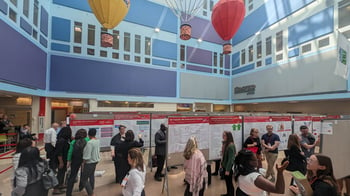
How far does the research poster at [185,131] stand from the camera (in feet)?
11.8

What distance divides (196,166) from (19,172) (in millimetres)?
2707

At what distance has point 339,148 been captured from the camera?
3.43 m

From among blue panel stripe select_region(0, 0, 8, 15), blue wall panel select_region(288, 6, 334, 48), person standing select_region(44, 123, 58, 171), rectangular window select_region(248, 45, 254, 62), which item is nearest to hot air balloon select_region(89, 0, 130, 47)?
blue panel stripe select_region(0, 0, 8, 15)

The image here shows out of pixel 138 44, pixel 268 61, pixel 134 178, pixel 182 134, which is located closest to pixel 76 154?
pixel 134 178

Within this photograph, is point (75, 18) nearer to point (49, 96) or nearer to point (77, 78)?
point (77, 78)

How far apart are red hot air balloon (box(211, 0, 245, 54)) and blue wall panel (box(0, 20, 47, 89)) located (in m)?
8.85

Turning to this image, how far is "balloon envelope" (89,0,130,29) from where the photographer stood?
6.20 metres

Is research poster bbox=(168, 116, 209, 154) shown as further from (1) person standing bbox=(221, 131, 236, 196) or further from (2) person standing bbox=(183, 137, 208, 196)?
(2) person standing bbox=(183, 137, 208, 196)

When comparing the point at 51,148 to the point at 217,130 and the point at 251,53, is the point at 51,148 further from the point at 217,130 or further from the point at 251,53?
the point at 251,53

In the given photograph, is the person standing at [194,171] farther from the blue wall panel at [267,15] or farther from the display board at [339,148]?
the blue wall panel at [267,15]

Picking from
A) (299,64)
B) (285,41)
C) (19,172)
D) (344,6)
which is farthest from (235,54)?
(19,172)

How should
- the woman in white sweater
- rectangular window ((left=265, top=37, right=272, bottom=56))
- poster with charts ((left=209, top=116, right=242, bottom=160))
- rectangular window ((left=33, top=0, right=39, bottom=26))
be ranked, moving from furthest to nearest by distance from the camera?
1. rectangular window ((left=265, top=37, right=272, bottom=56))
2. rectangular window ((left=33, top=0, right=39, bottom=26))
3. poster with charts ((left=209, top=116, right=242, bottom=160))
4. the woman in white sweater

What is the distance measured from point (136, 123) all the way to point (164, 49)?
948 centimetres

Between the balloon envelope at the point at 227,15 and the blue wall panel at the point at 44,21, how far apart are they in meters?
9.83
